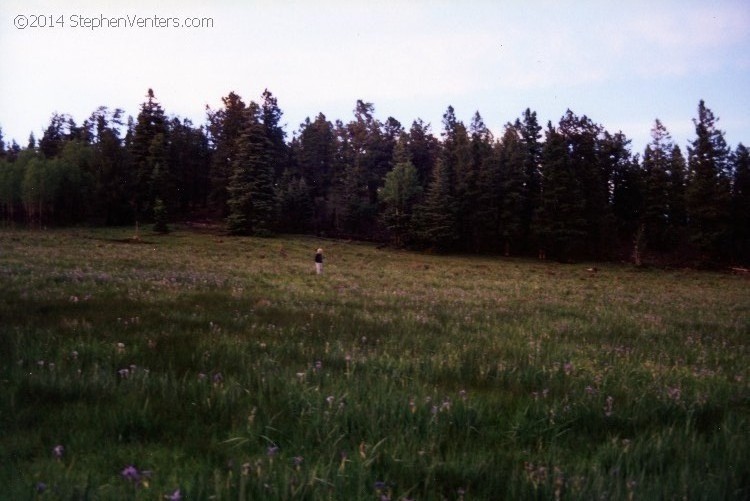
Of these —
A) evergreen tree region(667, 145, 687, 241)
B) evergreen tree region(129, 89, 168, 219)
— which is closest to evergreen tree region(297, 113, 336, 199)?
evergreen tree region(129, 89, 168, 219)

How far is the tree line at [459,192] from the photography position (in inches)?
3081

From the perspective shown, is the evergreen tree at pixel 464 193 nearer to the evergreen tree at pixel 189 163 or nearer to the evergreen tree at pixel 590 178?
the evergreen tree at pixel 590 178

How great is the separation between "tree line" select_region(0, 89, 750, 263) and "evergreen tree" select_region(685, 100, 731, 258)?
20 cm

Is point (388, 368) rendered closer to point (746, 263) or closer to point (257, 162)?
point (257, 162)

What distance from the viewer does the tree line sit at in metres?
78.2

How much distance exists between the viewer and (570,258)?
269 ft

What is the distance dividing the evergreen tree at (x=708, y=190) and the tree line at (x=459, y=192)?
0.67ft

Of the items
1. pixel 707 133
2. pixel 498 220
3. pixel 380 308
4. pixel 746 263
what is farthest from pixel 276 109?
pixel 380 308

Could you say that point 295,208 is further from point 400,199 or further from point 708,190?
point 708,190

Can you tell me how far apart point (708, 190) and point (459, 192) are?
122 feet

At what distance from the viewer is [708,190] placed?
250 ft

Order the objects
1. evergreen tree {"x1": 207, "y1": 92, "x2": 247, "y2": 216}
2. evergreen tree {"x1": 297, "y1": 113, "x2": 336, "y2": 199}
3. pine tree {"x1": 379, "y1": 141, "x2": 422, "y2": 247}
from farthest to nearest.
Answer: evergreen tree {"x1": 297, "y1": 113, "x2": 336, "y2": 199} → evergreen tree {"x1": 207, "y1": 92, "x2": 247, "y2": 216} → pine tree {"x1": 379, "y1": 141, "x2": 422, "y2": 247}

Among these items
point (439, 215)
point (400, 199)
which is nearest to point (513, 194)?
point (439, 215)

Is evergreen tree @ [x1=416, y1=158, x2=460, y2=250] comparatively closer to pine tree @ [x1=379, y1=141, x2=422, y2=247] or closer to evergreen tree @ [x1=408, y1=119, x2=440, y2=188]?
pine tree @ [x1=379, y1=141, x2=422, y2=247]
